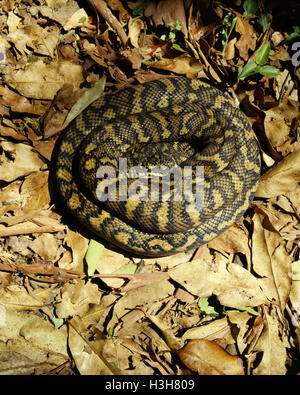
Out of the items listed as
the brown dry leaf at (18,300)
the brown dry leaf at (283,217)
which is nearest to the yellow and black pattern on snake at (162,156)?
the brown dry leaf at (283,217)

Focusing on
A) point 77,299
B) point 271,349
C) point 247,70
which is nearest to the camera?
point 271,349

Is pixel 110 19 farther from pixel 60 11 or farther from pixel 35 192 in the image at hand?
pixel 35 192

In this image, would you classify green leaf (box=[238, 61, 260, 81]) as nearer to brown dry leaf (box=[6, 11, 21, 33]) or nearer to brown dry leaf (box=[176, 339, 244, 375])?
brown dry leaf (box=[6, 11, 21, 33])

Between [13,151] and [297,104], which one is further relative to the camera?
[297,104]

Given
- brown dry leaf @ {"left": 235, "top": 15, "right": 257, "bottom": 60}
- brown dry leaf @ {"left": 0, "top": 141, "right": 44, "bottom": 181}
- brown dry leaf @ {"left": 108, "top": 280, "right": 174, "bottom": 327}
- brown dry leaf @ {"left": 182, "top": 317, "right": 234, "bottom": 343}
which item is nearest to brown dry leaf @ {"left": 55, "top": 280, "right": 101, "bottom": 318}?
brown dry leaf @ {"left": 108, "top": 280, "right": 174, "bottom": 327}

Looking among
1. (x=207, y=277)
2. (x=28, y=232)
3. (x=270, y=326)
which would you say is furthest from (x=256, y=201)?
(x=28, y=232)

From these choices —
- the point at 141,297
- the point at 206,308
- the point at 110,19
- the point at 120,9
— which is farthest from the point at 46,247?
the point at 120,9

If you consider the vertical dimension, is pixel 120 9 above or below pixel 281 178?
above

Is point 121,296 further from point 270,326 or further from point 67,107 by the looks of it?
point 67,107
